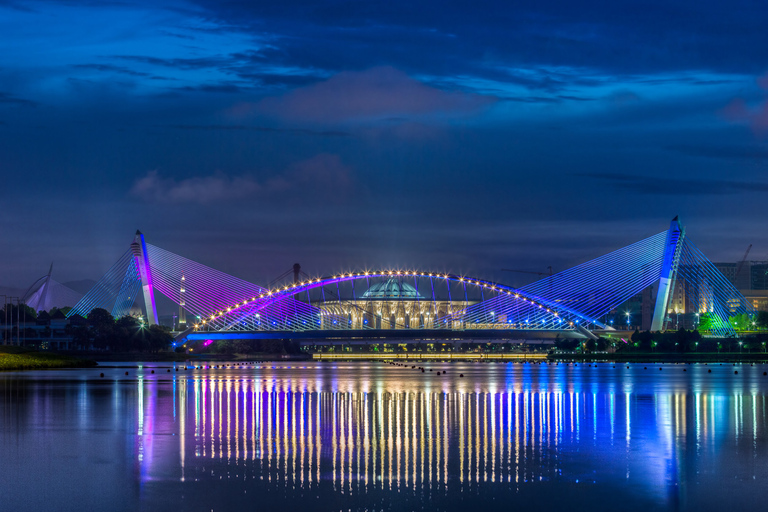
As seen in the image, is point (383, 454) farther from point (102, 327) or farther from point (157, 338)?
point (102, 327)

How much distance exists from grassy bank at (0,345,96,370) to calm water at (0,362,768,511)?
4094 cm

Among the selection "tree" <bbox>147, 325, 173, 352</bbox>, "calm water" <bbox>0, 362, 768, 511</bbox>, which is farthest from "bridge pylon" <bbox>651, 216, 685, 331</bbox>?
"calm water" <bbox>0, 362, 768, 511</bbox>

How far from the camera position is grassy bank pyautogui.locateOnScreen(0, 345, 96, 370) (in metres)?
79.9

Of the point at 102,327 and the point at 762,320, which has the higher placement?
the point at 102,327

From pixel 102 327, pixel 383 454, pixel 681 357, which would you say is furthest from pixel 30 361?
pixel 681 357

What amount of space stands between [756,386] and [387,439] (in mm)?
36623

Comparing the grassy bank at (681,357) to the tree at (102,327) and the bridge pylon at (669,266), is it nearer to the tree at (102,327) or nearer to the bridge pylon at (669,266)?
the bridge pylon at (669,266)

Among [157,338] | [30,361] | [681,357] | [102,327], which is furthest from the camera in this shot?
[102,327]

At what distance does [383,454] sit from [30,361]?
66.3 meters

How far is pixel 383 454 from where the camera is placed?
23.0 meters

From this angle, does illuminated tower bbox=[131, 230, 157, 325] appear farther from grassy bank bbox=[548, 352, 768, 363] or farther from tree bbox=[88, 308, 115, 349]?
grassy bank bbox=[548, 352, 768, 363]

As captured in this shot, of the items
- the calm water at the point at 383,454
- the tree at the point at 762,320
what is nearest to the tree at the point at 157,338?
the calm water at the point at 383,454

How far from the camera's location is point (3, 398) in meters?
42.2

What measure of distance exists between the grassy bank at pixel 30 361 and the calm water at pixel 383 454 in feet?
134
